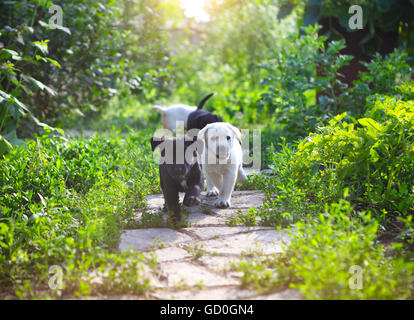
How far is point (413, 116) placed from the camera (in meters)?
3.36

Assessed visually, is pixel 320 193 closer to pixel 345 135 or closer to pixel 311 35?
pixel 345 135

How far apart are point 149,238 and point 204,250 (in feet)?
A: 1.71

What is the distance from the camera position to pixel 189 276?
2.61 meters

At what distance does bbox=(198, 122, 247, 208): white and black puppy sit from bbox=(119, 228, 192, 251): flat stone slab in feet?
2.85

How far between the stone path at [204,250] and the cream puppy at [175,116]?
150 inches

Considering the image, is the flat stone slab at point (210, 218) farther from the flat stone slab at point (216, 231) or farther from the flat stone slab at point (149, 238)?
the flat stone slab at point (149, 238)

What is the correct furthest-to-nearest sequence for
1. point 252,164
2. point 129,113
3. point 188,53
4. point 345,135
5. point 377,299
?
point 188,53, point 129,113, point 252,164, point 345,135, point 377,299

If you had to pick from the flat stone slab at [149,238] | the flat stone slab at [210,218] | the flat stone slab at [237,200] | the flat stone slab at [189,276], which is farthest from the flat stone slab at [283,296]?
the flat stone slab at [237,200]

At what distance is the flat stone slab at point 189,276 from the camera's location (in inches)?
98.5

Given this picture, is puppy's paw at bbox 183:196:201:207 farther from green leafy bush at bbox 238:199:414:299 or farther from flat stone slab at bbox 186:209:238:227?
green leafy bush at bbox 238:199:414:299

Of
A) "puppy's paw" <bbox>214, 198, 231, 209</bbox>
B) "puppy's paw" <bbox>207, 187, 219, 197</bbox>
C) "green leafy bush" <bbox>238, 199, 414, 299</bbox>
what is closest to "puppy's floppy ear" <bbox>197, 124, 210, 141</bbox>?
"puppy's paw" <bbox>214, 198, 231, 209</bbox>

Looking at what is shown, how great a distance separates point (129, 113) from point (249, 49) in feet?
20.2
